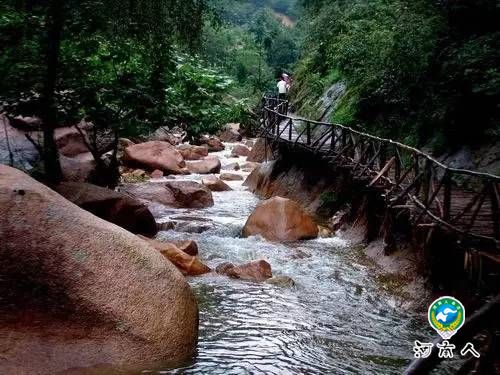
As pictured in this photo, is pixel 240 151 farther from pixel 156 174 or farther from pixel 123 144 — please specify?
pixel 156 174

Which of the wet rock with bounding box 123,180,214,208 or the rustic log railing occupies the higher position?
the rustic log railing

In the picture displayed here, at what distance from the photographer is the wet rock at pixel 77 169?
12.5m

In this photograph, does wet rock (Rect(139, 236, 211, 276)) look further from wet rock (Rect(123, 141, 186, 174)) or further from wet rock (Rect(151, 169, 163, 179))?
wet rock (Rect(123, 141, 186, 174))

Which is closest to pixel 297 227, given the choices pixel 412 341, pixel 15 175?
pixel 412 341

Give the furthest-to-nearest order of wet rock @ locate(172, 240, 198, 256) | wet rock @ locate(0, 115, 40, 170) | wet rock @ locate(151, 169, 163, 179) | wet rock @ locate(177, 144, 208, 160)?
wet rock @ locate(177, 144, 208, 160) → wet rock @ locate(151, 169, 163, 179) → wet rock @ locate(0, 115, 40, 170) → wet rock @ locate(172, 240, 198, 256)

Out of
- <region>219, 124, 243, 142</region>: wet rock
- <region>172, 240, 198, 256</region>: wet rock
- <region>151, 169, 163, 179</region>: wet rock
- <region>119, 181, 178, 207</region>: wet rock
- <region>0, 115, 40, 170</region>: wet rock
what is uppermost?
<region>0, 115, 40, 170</region>: wet rock

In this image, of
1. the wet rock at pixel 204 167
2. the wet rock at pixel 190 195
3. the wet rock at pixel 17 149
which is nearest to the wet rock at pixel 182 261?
the wet rock at pixel 17 149

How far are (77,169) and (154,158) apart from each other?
758 cm

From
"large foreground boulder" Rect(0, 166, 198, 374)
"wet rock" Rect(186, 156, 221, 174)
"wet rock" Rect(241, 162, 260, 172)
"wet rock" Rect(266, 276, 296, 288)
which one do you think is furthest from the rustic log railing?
"wet rock" Rect(241, 162, 260, 172)

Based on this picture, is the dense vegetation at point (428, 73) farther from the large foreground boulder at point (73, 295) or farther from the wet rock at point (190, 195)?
the large foreground boulder at point (73, 295)

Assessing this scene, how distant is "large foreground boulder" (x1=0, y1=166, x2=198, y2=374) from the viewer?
194 inches

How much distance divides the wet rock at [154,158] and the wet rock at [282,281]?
12.1 meters

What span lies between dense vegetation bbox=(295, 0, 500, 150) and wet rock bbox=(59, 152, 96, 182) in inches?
287

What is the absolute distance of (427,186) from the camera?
7.87m
